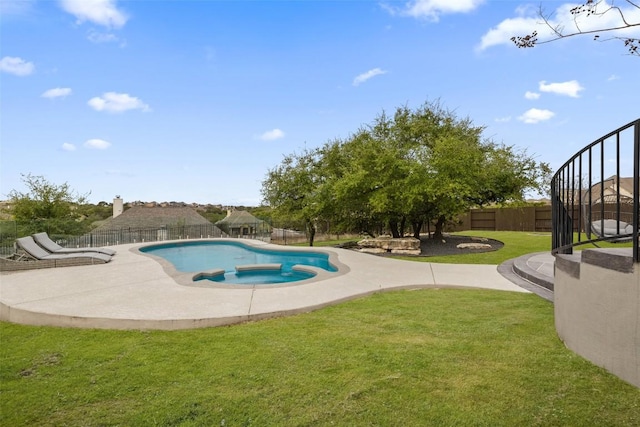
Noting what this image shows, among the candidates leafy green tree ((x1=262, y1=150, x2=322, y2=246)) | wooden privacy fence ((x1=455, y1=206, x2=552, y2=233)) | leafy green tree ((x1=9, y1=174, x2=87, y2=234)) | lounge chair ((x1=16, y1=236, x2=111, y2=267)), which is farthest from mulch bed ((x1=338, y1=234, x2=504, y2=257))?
leafy green tree ((x1=9, y1=174, x2=87, y2=234))

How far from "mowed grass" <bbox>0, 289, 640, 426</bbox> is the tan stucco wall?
0.11m

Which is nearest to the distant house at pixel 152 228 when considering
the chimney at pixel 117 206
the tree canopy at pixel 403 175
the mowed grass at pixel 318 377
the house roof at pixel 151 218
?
the house roof at pixel 151 218

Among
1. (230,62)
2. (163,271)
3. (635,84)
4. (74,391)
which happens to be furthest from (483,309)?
(230,62)

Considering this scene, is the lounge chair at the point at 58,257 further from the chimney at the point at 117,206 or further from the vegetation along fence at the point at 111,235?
the chimney at the point at 117,206

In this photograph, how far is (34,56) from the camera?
8867 millimetres

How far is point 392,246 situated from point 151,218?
25.8 m

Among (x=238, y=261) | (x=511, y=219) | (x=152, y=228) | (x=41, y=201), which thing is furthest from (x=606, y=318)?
(x=41, y=201)

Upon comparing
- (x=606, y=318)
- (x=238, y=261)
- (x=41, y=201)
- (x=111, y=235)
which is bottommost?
(x=238, y=261)

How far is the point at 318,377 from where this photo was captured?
9.21 ft

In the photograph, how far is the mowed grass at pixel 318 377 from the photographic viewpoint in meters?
2.28

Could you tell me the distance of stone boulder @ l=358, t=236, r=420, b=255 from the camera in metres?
12.2

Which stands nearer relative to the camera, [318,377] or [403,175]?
[318,377]

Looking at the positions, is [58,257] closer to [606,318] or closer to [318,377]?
[318,377]

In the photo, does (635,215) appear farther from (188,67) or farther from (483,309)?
(188,67)
